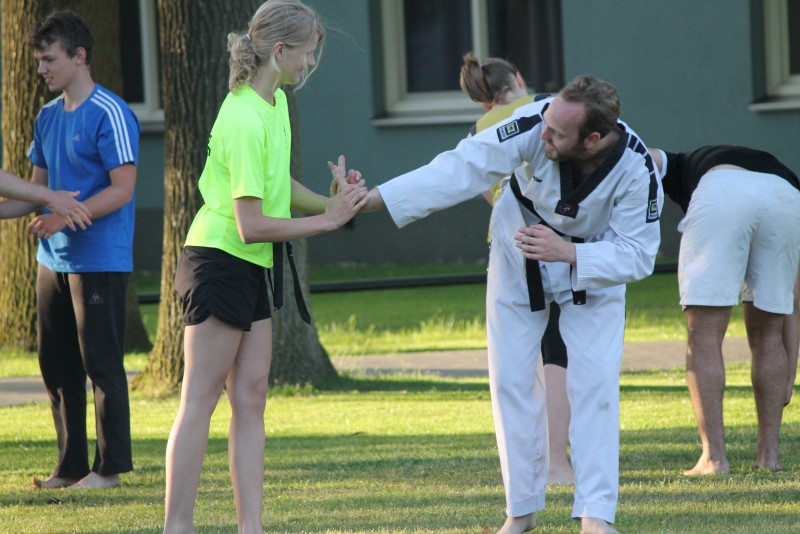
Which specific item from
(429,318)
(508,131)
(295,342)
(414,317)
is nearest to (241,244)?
(508,131)

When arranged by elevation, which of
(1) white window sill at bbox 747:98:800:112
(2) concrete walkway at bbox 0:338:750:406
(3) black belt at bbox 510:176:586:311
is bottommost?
(2) concrete walkway at bbox 0:338:750:406

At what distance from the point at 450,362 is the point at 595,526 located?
5.86m

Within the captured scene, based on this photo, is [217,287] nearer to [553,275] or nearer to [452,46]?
[553,275]

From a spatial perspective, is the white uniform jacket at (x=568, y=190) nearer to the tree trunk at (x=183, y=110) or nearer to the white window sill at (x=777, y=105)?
the tree trunk at (x=183, y=110)

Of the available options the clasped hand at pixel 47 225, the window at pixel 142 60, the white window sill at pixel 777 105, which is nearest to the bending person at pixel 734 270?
the clasped hand at pixel 47 225

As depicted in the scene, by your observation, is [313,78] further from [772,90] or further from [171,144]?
[171,144]

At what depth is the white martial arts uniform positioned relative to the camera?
4.39 meters

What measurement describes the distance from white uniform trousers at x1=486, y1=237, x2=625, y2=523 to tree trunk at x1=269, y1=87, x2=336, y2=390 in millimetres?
4438

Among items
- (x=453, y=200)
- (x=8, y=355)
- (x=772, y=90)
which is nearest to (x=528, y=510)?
(x=453, y=200)

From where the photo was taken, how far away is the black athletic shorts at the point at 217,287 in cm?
429

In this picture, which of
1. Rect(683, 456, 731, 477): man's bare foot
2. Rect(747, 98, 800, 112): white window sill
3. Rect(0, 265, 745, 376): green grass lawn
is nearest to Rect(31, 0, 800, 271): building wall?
Rect(747, 98, 800, 112): white window sill

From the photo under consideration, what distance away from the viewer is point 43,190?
5355 mm

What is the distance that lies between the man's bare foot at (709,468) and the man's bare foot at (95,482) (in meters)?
2.60

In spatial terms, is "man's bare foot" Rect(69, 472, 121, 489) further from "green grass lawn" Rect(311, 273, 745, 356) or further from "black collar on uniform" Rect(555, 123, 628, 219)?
"green grass lawn" Rect(311, 273, 745, 356)
